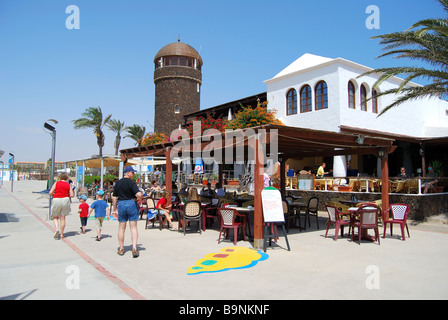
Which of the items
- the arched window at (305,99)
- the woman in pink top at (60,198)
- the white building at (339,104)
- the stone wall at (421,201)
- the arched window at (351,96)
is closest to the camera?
the woman in pink top at (60,198)

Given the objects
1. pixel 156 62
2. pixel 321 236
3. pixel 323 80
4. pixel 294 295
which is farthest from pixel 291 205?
pixel 156 62

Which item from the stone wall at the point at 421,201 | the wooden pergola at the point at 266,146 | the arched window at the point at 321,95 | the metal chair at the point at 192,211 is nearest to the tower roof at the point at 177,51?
the arched window at the point at 321,95

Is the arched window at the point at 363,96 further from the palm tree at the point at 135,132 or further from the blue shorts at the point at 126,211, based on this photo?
the palm tree at the point at 135,132

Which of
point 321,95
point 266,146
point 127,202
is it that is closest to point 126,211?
point 127,202

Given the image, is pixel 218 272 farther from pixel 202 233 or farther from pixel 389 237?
pixel 389 237

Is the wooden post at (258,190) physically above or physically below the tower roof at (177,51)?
below

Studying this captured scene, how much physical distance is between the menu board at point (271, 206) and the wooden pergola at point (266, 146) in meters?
0.19

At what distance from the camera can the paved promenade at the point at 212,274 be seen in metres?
4.26

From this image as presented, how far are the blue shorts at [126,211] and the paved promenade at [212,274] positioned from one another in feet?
2.51

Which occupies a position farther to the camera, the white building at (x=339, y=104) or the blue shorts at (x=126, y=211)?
the white building at (x=339, y=104)

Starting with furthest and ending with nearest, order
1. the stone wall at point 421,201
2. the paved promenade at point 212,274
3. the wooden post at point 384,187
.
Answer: the stone wall at point 421,201 < the wooden post at point 384,187 < the paved promenade at point 212,274

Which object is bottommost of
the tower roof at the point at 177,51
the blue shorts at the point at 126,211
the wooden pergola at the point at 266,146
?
the blue shorts at the point at 126,211

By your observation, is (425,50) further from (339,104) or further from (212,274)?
(212,274)
